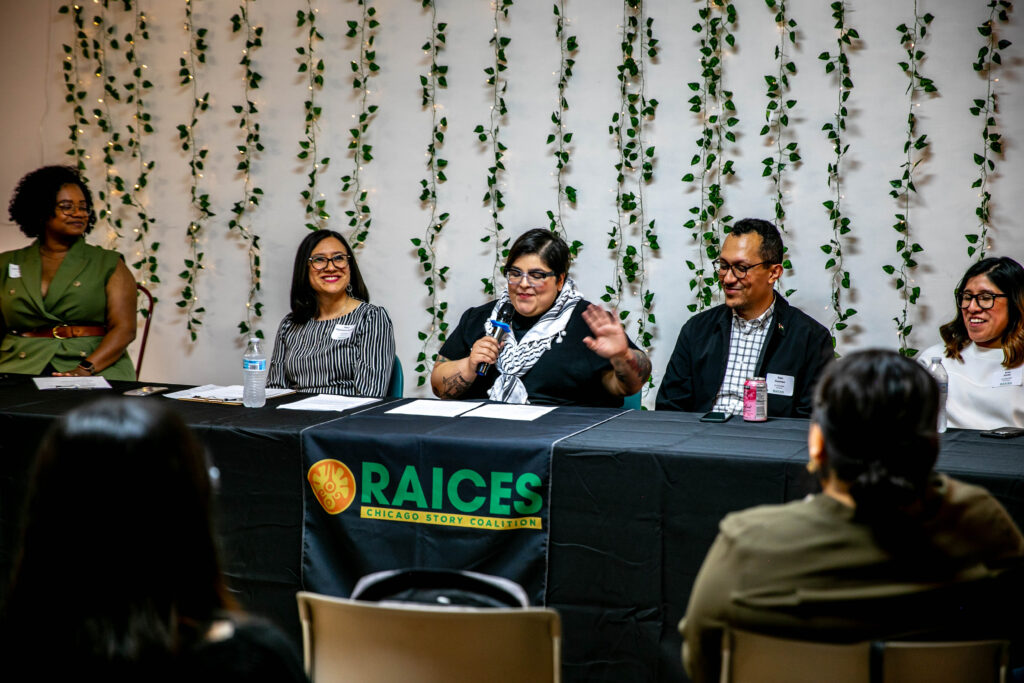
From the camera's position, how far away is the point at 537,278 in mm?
A: 3219

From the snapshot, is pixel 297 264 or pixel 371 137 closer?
pixel 297 264

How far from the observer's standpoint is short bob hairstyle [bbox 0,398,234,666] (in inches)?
34.5

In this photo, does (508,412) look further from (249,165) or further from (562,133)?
(249,165)

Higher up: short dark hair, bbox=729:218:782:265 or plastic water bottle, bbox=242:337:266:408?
short dark hair, bbox=729:218:782:265

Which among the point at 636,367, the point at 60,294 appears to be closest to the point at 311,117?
the point at 60,294

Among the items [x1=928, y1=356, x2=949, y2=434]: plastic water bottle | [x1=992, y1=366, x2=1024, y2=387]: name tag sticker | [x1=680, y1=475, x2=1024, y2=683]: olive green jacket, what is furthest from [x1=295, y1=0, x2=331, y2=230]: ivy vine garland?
[x1=680, y1=475, x2=1024, y2=683]: olive green jacket

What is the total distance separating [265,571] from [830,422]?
1.78 m

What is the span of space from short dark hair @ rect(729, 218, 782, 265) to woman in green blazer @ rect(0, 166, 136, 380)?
2648mm

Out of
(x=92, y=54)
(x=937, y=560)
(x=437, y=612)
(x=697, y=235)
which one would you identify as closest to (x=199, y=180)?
(x=92, y=54)

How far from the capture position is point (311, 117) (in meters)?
4.36

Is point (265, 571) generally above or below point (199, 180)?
below

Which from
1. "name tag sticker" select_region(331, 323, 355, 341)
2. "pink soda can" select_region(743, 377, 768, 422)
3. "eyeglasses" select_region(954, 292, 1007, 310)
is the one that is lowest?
"pink soda can" select_region(743, 377, 768, 422)

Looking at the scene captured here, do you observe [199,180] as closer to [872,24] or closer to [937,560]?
[872,24]

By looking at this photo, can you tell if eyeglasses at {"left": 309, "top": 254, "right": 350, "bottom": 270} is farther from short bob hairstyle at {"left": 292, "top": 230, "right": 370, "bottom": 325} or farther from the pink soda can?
the pink soda can
